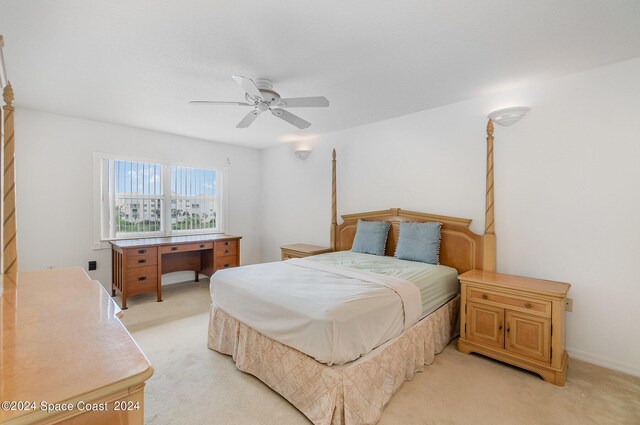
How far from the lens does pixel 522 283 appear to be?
8.02 feet

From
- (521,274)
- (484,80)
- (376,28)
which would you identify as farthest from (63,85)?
(521,274)

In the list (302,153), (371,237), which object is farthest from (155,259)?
(371,237)

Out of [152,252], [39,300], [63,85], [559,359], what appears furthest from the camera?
[152,252]

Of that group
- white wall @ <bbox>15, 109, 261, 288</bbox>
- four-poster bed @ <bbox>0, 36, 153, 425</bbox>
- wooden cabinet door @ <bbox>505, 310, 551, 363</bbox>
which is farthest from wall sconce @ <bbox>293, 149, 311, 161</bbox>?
four-poster bed @ <bbox>0, 36, 153, 425</bbox>

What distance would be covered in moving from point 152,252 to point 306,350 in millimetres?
3122

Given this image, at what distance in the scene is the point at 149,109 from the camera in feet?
11.5

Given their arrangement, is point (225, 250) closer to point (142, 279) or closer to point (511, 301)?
point (142, 279)

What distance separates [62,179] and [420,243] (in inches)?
186

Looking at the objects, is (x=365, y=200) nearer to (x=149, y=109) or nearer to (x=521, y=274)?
(x=521, y=274)

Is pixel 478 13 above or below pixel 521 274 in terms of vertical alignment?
above

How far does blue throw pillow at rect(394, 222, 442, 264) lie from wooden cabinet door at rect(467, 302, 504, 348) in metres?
0.70

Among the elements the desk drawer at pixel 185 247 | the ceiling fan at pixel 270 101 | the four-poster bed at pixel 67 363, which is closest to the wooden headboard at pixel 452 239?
the ceiling fan at pixel 270 101

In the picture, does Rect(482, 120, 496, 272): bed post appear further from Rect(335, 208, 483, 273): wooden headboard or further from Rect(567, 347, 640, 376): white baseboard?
Rect(567, 347, 640, 376): white baseboard

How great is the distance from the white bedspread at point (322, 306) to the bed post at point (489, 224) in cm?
107
